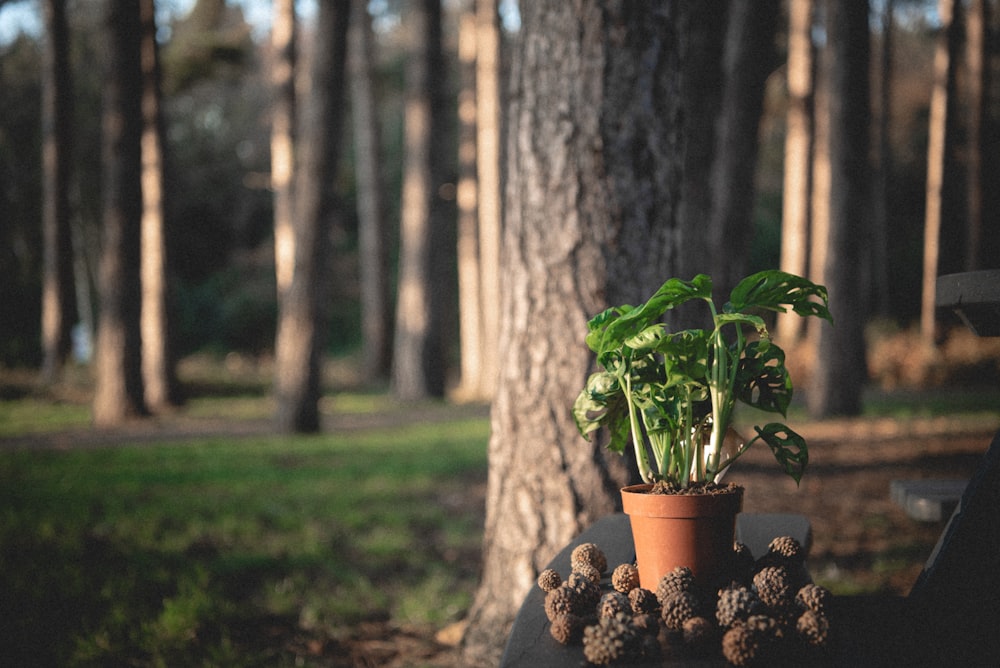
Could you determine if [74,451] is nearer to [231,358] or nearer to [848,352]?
[848,352]

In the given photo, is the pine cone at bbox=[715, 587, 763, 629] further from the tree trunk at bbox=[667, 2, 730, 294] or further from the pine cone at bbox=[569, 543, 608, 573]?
the tree trunk at bbox=[667, 2, 730, 294]

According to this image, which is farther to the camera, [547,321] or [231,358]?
[231,358]

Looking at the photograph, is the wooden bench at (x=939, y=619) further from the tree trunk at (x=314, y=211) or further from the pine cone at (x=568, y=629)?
the tree trunk at (x=314, y=211)

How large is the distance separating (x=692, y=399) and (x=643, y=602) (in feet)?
1.50

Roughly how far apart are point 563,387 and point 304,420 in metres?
7.25

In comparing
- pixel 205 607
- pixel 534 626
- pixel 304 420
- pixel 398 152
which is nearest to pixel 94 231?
pixel 398 152

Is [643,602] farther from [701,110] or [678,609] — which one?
[701,110]

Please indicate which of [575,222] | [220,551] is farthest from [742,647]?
[220,551]

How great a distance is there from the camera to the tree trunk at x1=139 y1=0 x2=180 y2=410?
1183cm

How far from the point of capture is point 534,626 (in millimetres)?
1631

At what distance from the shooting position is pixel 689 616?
4.98 feet

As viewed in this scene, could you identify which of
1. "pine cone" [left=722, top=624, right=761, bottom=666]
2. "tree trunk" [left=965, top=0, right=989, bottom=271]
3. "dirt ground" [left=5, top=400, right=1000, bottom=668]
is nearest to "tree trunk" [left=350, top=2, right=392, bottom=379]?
"dirt ground" [left=5, top=400, right=1000, bottom=668]

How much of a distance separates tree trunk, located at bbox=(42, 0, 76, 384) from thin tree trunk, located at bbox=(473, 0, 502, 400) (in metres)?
7.32

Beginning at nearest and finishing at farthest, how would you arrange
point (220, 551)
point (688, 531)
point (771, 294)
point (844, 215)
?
point (688, 531), point (771, 294), point (220, 551), point (844, 215)
